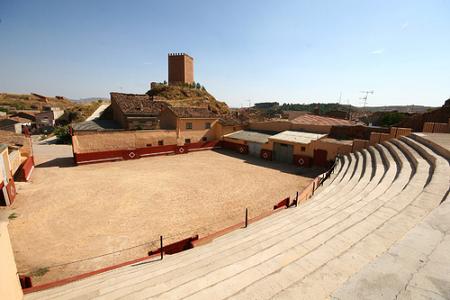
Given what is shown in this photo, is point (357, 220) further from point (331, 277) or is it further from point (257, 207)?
point (257, 207)

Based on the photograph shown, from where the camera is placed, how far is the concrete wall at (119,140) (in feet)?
71.5

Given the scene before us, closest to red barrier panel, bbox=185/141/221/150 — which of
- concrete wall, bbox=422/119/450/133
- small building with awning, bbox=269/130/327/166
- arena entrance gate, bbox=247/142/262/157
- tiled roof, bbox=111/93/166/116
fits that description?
arena entrance gate, bbox=247/142/262/157

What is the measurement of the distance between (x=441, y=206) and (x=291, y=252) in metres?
3.87

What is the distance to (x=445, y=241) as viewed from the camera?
12.2ft

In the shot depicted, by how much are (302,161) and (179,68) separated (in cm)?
5243

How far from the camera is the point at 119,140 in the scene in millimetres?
23734

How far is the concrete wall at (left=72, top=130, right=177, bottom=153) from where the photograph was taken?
2180 centimetres

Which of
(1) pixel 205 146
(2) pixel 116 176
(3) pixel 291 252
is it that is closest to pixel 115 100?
(1) pixel 205 146

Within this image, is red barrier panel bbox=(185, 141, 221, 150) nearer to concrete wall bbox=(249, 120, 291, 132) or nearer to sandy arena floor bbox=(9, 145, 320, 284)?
concrete wall bbox=(249, 120, 291, 132)

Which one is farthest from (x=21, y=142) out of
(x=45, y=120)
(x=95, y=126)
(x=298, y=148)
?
(x=45, y=120)

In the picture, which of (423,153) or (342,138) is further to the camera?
(342,138)

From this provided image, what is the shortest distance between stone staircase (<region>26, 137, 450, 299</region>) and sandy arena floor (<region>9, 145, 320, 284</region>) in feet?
11.4

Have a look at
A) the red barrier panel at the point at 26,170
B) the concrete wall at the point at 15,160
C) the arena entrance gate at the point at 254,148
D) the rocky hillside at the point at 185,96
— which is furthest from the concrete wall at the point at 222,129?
the rocky hillside at the point at 185,96

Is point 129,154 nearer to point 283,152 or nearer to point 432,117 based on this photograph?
point 283,152
